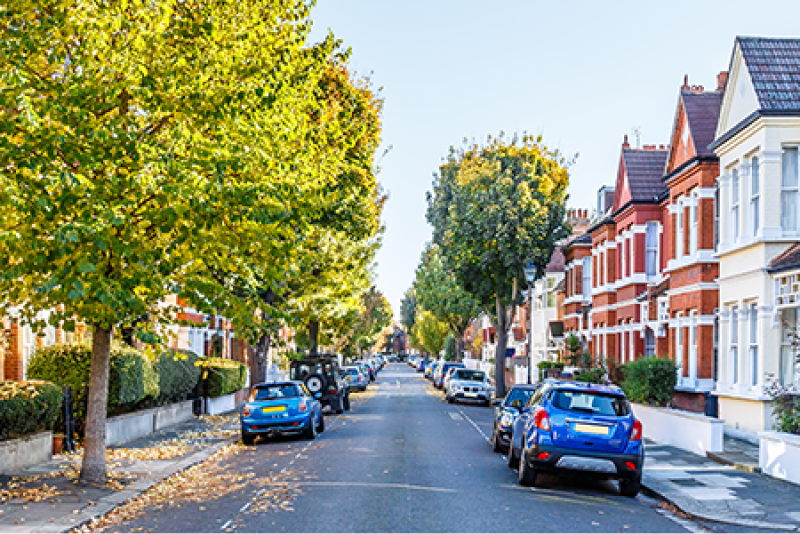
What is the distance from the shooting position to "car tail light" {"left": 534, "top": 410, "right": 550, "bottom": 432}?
1419 centimetres

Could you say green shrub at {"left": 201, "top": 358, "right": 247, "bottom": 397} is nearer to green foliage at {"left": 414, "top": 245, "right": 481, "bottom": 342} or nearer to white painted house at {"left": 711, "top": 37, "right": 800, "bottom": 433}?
white painted house at {"left": 711, "top": 37, "right": 800, "bottom": 433}

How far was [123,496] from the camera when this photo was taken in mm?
13375

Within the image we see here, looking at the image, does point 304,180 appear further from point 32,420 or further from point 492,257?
point 492,257

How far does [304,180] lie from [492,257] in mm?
26504

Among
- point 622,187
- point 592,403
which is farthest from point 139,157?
point 622,187

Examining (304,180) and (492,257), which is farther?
(492,257)

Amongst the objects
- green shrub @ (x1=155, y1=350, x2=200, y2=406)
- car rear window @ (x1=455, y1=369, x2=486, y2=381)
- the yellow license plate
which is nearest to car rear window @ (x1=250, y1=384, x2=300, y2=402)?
green shrub @ (x1=155, y1=350, x2=200, y2=406)

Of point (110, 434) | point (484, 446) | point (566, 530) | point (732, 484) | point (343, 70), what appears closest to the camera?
point (566, 530)

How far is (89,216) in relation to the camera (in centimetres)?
1170

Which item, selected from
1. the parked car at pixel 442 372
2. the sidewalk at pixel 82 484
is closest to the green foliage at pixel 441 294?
the parked car at pixel 442 372

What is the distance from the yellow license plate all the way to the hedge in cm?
1084

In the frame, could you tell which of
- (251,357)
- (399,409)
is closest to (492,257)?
(399,409)

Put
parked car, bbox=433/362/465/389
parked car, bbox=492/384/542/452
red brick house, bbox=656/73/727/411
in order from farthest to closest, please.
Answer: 1. parked car, bbox=433/362/465/389
2. red brick house, bbox=656/73/727/411
3. parked car, bbox=492/384/542/452

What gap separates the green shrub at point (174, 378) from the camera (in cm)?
2502
